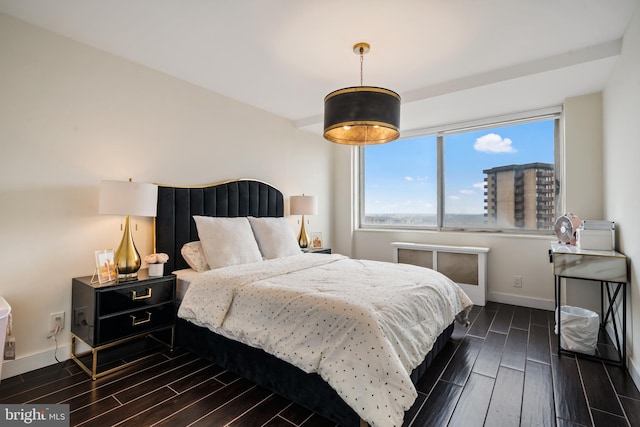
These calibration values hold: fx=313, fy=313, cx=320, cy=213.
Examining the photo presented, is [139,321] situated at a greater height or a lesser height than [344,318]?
lesser

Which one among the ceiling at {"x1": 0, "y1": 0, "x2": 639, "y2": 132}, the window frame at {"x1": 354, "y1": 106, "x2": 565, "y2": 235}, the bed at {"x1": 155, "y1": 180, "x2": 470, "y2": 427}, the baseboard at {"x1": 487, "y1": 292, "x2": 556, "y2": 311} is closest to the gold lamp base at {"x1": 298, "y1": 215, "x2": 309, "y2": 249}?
the bed at {"x1": 155, "y1": 180, "x2": 470, "y2": 427}

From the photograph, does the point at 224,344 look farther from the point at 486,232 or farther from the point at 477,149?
the point at 477,149

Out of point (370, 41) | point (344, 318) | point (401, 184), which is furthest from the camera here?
point (401, 184)

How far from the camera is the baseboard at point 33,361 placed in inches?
84.6

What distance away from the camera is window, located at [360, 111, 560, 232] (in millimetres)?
3857

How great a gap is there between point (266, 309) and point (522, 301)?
3.32 m

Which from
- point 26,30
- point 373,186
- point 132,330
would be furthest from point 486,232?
point 26,30

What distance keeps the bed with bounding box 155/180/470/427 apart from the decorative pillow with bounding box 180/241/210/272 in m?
0.04

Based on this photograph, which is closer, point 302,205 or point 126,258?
point 126,258

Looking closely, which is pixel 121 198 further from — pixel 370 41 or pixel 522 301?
pixel 522 301

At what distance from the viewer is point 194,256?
2895 millimetres

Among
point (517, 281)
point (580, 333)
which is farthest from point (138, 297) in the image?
point (517, 281)

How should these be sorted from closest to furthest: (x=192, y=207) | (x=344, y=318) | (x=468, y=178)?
1. (x=344, y=318)
2. (x=192, y=207)
3. (x=468, y=178)

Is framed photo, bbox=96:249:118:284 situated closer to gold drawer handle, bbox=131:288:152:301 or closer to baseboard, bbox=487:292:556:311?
gold drawer handle, bbox=131:288:152:301
